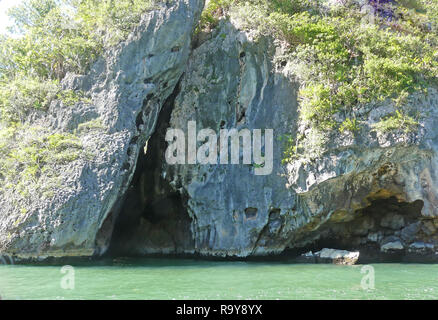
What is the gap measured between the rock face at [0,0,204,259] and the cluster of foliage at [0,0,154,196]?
392 mm

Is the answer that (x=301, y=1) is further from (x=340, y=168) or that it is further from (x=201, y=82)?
(x=340, y=168)

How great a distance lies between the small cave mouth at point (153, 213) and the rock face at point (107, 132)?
4.05ft

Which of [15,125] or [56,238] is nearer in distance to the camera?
[56,238]

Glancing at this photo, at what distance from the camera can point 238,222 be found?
13.6m

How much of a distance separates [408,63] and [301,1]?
201 inches

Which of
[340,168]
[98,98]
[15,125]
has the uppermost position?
[98,98]

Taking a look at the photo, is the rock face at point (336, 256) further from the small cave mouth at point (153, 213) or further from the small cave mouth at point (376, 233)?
the small cave mouth at point (153, 213)

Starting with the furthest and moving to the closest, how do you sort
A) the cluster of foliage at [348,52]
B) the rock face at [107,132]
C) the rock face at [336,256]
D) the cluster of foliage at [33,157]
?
the cluster of foliage at [348,52] → the rock face at [336,256] → the cluster of foliage at [33,157] → the rock face at [107,132]

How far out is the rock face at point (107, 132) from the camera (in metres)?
11.6

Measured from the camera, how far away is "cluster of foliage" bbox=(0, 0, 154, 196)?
1244 cm

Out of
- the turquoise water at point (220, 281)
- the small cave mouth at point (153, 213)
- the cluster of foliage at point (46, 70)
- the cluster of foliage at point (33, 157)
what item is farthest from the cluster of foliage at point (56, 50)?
the turquoise water at point (220, 281)

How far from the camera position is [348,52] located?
13922mm

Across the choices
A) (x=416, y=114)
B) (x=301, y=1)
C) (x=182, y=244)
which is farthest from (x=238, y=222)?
(x=301, y=1)

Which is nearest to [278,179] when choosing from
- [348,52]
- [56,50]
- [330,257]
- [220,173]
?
[220,173]
